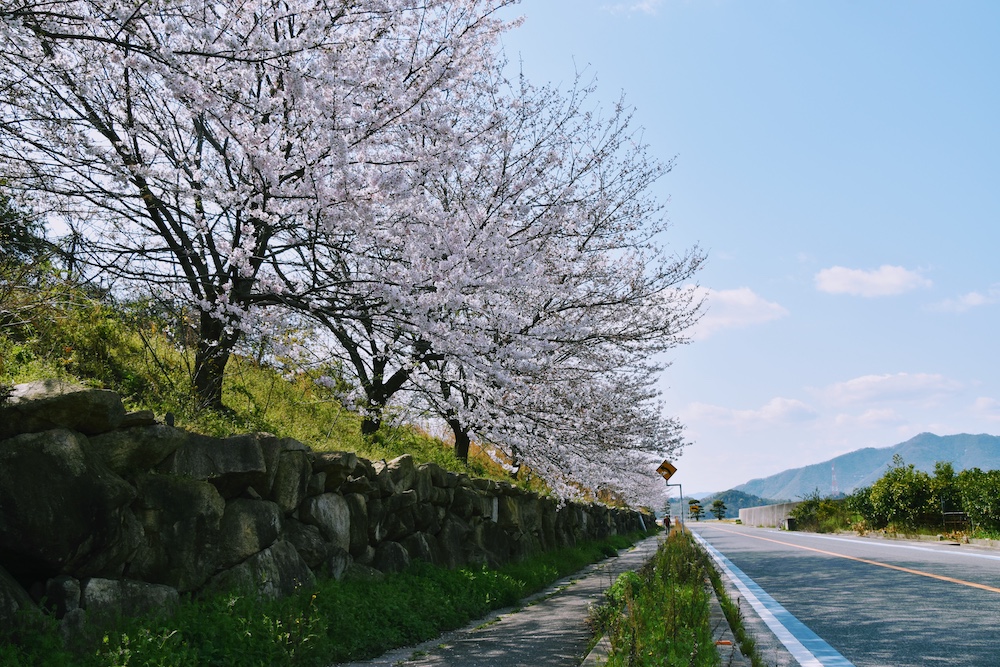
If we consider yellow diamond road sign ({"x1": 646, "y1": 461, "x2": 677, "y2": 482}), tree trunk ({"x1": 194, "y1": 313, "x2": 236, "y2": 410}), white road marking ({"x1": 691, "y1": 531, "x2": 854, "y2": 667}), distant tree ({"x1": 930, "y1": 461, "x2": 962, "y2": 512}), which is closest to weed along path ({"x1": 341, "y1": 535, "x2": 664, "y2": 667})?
white road marking ({"x1": 691, "y1": 531, "x2": 854, "y2": 667})

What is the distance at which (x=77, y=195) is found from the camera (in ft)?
24.1

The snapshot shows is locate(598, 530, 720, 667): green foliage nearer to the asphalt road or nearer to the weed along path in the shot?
the weed along path

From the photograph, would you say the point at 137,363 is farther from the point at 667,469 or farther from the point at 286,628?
the point at 667,469

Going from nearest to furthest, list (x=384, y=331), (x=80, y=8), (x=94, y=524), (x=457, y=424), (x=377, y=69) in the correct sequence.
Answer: (x=94, y=524)
(x=80, y=8)
(x=377, y=69)
(x=384, y=331)
(x=457, y=424)

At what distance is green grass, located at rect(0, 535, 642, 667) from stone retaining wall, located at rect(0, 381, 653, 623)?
0.20 metres

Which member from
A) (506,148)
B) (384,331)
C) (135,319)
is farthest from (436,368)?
(135,319)

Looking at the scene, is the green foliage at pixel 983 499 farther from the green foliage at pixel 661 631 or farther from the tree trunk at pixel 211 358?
the tree trunk at pixel 211 358

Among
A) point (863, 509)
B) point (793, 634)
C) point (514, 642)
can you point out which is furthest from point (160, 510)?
point (863, 509)

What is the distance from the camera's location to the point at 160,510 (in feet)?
17.4

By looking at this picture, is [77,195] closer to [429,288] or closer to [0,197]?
[0,197]

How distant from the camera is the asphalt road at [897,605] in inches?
245

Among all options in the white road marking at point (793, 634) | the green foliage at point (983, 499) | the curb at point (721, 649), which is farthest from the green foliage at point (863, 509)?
the curb at point (721, 649)

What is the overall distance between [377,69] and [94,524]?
4890 mm

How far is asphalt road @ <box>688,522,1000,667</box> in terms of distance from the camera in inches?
245
